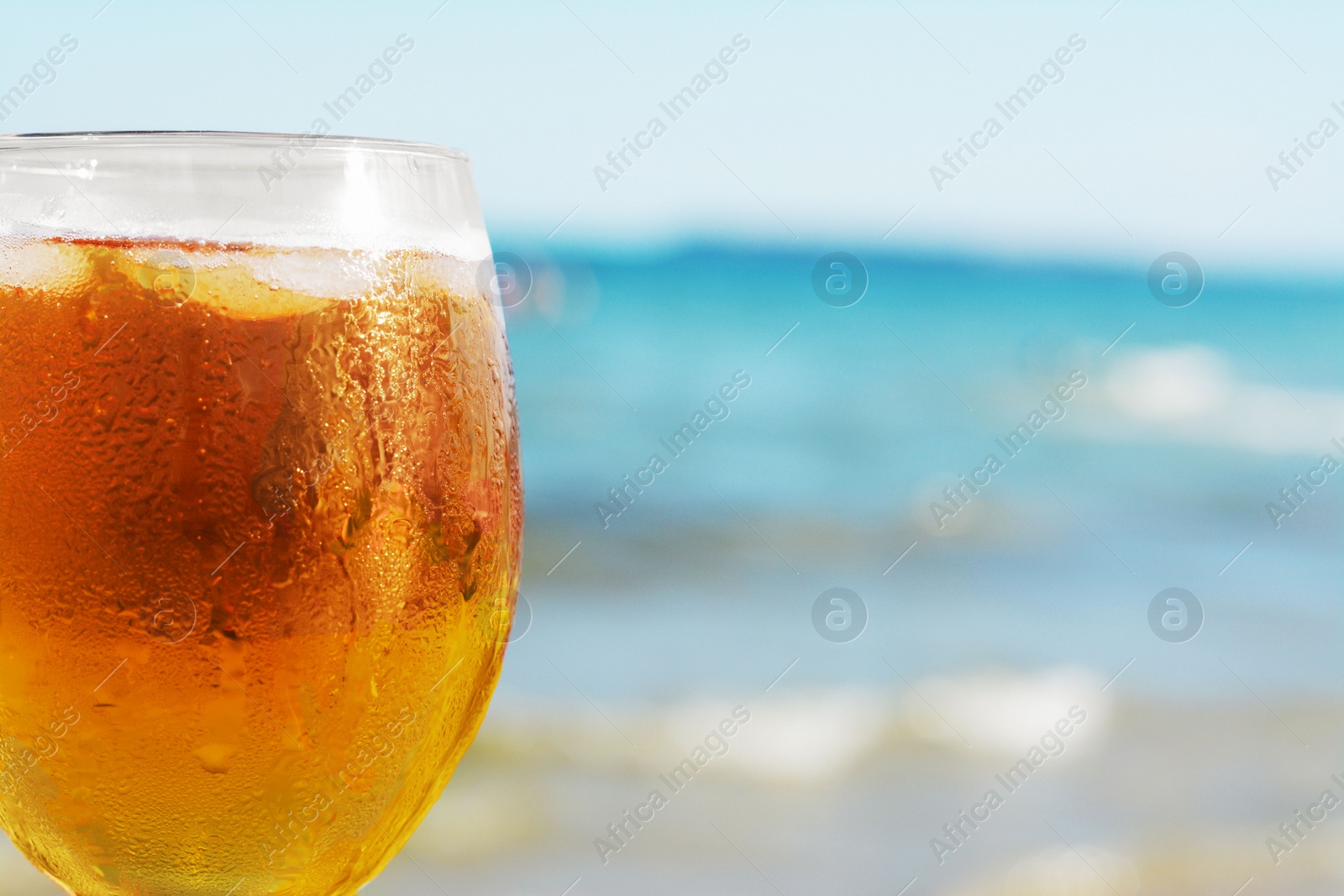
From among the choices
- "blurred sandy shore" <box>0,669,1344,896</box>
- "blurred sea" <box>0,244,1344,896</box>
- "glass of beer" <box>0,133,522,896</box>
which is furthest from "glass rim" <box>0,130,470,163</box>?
"blurred sandy shore" <box>0,669,1344,896</box>

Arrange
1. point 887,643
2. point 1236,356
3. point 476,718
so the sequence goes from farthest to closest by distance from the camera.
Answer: point 1236,356
point 887,643
point 476,718

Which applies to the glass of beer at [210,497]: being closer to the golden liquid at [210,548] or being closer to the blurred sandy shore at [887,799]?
the golden liquid at [210,548]

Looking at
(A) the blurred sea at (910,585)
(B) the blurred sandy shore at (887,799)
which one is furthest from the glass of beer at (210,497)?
(B) the blurred sandy shore at (887,799)

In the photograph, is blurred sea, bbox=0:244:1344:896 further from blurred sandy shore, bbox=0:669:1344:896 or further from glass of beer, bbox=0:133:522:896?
glass of beer, bbox=0:133:522:896

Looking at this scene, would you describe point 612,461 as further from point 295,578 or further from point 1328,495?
point 295,578

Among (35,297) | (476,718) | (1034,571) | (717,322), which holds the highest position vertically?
(717,322)

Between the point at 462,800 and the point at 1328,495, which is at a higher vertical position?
the point at 1328,495

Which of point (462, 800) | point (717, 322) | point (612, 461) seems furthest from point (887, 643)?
point (717, 322)
